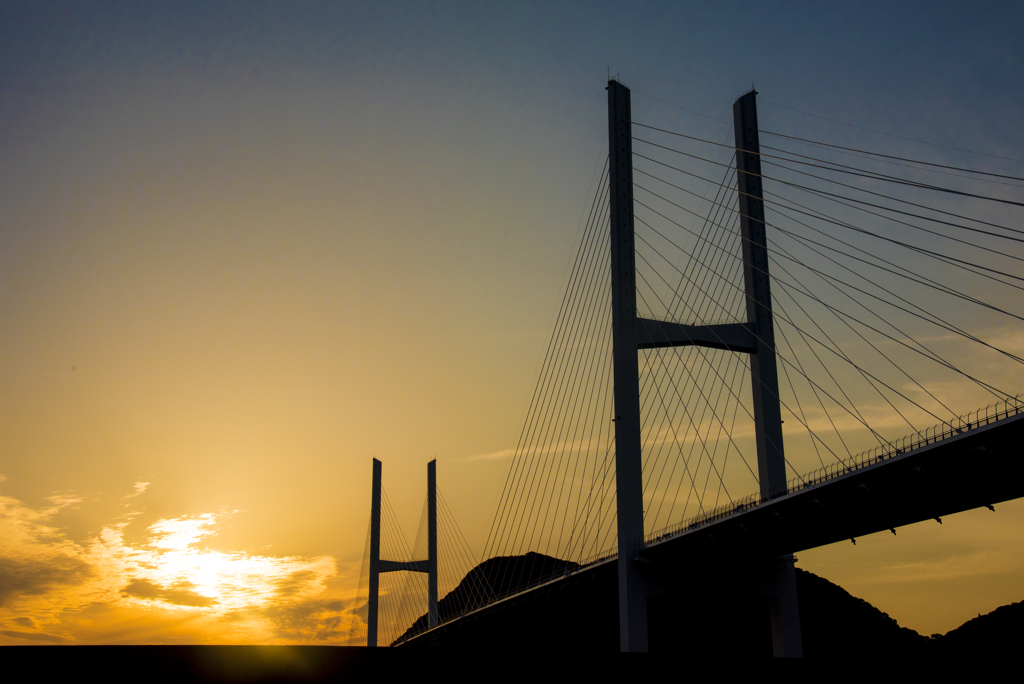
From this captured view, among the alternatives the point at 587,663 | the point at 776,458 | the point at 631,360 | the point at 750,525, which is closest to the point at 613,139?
the point at 631,360

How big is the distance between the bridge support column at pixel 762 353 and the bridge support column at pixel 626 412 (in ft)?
10.7

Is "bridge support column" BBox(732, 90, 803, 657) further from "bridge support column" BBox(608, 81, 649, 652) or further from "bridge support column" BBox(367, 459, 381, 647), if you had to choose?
"bridge support column" BBox(367, 459, 381, 647)

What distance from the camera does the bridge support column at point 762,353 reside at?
21.7 meters

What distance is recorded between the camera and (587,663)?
5.77m

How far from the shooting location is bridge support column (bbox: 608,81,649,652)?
20859 mm

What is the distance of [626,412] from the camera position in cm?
2162

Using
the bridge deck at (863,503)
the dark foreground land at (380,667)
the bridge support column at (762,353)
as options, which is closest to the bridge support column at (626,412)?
the bridge deck at (863,503)

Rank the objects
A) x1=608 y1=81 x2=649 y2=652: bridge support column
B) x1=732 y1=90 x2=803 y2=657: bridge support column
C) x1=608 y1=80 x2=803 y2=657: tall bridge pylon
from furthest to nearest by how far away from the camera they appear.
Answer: x1=732 y1=90 x2=803 y2=657: bridge support column < x1=608 y1=80 x2=803 y2=657: tall bridge pylon < x1=608 y1=81 x2=649 y2=652: bridge support column

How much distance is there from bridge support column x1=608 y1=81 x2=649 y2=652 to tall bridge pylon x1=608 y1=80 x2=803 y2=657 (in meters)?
0.03

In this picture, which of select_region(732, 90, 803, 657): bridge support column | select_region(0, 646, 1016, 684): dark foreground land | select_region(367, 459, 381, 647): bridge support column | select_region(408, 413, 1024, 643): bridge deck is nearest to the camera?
select_region(0, 646, 1016, 684): dark foreground land

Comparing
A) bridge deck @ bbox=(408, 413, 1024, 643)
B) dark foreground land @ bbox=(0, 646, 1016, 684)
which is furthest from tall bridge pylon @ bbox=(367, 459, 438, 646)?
dark foreground land @ bbox=(0, 646, 1016, 684)

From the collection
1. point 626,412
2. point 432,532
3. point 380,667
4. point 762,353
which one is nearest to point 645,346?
point 626,412

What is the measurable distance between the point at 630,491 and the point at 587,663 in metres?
15.6

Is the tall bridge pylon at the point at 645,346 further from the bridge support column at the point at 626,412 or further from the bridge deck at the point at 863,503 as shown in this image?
the bridge deck at the point at 863,503
